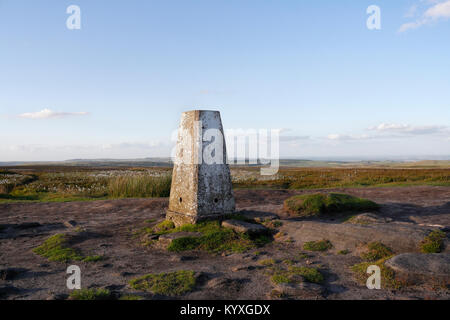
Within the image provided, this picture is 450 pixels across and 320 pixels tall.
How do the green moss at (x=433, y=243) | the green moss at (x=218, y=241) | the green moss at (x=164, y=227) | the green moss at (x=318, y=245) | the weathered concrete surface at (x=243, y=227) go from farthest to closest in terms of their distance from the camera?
the green moss at (x=164, y=227) → the weathered concrete surface at (x=243, y=227) → the green moss at (x=218, y=241) → the green moss at (x=318, y=245) → the green moss at (x=433, y=243)

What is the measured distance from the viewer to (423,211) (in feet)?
33.0

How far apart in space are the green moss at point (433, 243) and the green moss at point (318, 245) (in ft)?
5.33

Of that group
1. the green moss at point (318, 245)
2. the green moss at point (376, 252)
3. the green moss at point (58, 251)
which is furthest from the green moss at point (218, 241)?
the green moss at point (376, 252)

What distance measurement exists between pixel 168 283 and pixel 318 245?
3.34 m

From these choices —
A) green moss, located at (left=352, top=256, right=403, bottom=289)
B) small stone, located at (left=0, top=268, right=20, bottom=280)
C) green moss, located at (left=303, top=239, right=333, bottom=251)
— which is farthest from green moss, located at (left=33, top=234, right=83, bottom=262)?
green moss, located at (left=352, top=256, right=403, bottom=289)

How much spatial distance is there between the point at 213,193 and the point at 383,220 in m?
4.50

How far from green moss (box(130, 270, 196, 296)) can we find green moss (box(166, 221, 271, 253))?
5.56ft

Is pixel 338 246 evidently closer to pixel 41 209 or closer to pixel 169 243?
pixel 169 243

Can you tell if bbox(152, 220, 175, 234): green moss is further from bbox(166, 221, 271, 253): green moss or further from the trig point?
bbox(166, 221, 271, 253): green moss

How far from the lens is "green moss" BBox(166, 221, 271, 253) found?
21.9 feet

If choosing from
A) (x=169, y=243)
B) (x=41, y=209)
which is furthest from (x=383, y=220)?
(x=41, y=209)

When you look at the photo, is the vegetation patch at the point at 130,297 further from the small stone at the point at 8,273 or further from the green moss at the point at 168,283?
the small stone at the point at 8,273

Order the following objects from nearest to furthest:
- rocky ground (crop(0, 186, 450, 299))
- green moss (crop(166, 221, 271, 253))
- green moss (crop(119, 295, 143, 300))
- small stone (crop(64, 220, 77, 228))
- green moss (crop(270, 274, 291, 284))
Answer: green moss (crop(119, 295, 143, 300))
rocky ground (crop(0, 186, 450, 299))
green moss (crop(270, 274, 291, 284))
green moss (crop(166, 221, 271, 253))
small stone (crop(64, 220, 77, 228))

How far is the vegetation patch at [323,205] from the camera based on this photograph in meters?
9.67
